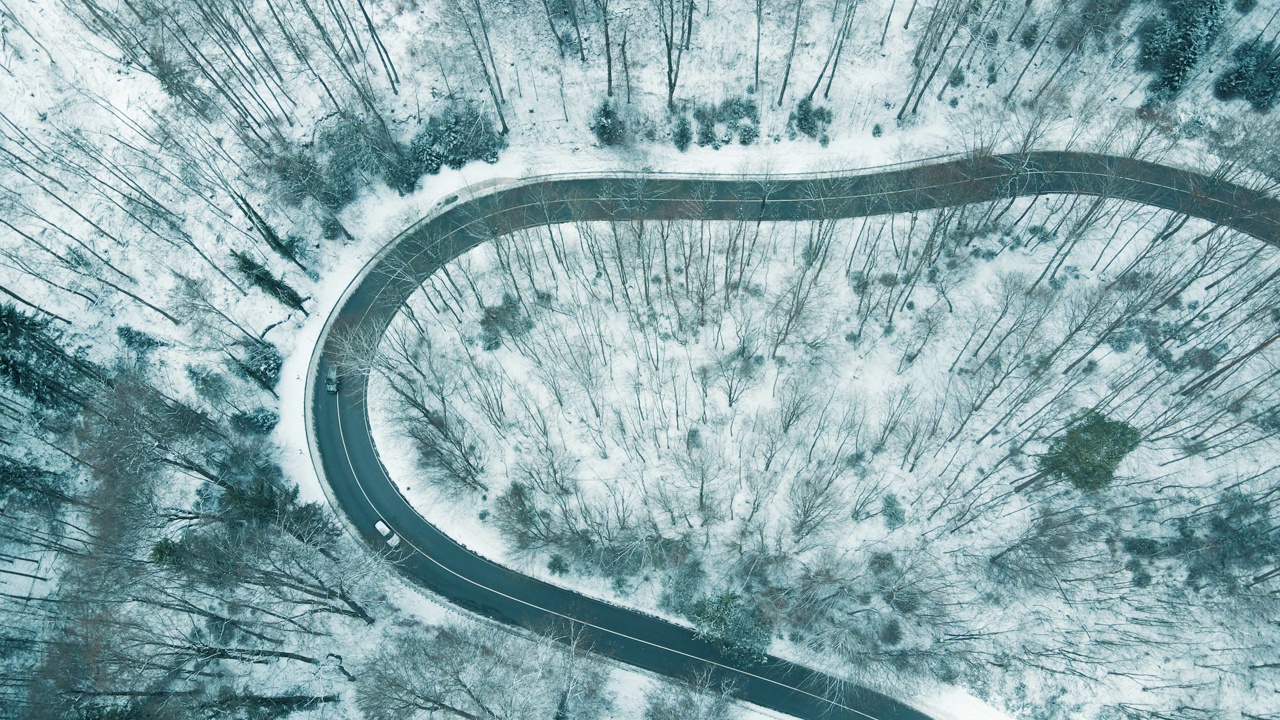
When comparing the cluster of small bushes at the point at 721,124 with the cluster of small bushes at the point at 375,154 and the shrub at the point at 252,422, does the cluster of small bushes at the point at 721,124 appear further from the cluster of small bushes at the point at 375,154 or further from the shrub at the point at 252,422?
the shrub at the point at 252,422

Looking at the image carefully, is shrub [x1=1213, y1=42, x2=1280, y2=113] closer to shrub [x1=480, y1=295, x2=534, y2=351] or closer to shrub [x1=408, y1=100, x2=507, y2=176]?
shrub [x1=480, y1=295, x2=534, y2=351]

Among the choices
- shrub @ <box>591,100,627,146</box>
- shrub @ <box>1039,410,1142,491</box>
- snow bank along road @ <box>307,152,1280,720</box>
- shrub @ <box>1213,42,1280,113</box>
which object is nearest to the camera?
shrub @ <box>1039,410,1142,491</box>

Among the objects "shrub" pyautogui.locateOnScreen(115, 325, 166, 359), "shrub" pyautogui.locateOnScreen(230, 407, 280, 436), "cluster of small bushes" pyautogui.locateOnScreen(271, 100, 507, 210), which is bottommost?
"shrub" pyautogui.locateOnScreen(230, 407, 280, 436)

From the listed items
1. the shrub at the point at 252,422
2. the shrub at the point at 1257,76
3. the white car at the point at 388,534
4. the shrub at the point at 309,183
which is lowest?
the white car at the point at 388,534

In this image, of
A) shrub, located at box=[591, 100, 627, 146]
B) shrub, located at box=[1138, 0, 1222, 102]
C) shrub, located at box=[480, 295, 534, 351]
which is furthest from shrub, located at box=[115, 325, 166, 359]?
shrub, located at box=[1138, 0, 1222, 102]

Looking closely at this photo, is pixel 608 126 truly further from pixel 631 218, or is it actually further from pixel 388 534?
pixel 388 534

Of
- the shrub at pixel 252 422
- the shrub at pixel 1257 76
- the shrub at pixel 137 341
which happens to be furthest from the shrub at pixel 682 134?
the shrub at pixel 137 341
